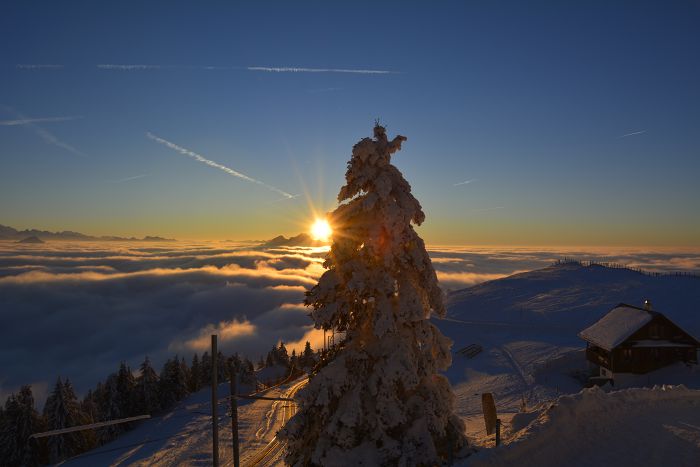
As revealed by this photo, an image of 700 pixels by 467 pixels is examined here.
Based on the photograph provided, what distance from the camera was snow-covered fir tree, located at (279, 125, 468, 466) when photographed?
42.2 feet

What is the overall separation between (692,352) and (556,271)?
290 ft

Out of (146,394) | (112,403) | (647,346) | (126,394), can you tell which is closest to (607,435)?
(647,346)

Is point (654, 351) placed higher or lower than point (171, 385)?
higher

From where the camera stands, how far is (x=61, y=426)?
52.0 meters

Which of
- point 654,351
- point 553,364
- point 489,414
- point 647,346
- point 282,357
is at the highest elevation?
point 489,414

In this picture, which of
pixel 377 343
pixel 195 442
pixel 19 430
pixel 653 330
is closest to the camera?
pixel 377 343

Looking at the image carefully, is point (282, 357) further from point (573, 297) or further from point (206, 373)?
point (573, 297)

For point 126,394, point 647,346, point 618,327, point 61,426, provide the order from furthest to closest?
point 126,394 → point 61,426 → point 618,327 → point 647,346

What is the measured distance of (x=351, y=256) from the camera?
14.2 meters

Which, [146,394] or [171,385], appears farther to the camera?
[171,385]

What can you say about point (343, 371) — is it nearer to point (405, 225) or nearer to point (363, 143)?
point (405, 225)

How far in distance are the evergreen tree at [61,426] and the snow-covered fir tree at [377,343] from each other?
5180 centimetres

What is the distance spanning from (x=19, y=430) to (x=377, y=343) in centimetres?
5661

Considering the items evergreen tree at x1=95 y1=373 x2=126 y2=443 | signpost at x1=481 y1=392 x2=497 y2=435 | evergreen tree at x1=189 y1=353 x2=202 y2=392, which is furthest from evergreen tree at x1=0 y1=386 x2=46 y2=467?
signpost at x1=481 y1=392 x2=497 y2=435
